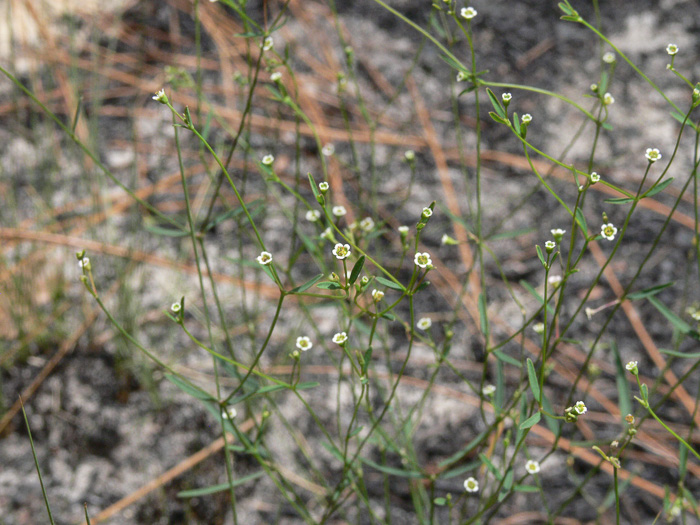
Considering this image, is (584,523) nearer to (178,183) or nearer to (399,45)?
(178,183)

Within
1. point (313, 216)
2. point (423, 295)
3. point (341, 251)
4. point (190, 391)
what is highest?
point (341, 251)

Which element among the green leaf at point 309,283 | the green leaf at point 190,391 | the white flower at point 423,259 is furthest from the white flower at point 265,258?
the green leaf at point 190,391

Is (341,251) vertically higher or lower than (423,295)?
higher

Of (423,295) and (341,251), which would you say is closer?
(341,251)

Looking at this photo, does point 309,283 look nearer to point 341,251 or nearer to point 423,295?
point 341,251

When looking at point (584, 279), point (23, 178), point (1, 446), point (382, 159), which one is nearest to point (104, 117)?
point (23, 178)

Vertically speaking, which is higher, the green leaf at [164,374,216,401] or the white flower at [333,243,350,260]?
the white flower at [333,243,350,260]

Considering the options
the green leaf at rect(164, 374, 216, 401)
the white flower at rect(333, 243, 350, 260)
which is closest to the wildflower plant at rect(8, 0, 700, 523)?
the green leaf at rect(164, 374, 216, 401)

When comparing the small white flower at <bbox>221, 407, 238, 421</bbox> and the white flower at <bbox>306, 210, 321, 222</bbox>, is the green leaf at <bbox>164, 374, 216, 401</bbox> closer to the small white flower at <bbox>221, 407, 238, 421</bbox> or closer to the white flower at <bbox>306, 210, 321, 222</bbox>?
the small white flower at <bbox>221, 407, 238, 421</bbox>

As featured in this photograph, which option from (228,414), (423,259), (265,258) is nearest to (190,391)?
(228,414)
